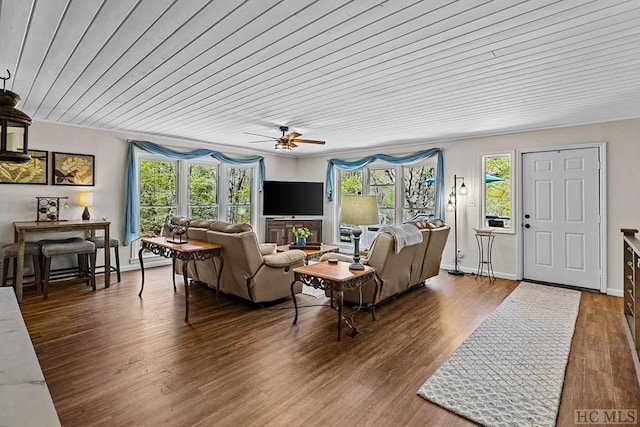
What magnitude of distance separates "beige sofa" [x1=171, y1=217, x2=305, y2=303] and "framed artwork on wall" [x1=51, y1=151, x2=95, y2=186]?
2.31 meters

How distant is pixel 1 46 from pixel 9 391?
2.84 metres

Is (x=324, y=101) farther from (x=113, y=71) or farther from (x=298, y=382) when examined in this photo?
(x=298, y=382)

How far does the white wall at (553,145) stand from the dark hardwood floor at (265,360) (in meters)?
1.03

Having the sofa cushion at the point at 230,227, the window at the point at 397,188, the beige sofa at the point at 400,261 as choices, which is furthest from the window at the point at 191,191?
the beige sofa at the point at 400,261

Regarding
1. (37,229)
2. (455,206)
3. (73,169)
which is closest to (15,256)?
(37,229)

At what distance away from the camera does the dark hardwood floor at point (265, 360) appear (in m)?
2.06

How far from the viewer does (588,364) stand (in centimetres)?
265

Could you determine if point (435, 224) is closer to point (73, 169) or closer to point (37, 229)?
point (37, 229)

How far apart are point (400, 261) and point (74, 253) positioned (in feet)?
13.9

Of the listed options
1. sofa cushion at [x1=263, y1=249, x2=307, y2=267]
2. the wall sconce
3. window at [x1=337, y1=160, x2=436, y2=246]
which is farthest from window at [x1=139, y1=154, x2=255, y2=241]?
the wall sconce

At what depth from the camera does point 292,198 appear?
23.8 feet

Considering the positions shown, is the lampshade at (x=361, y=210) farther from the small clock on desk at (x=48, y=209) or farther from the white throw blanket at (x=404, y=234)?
the small clock on desk at (x=48, y=209)

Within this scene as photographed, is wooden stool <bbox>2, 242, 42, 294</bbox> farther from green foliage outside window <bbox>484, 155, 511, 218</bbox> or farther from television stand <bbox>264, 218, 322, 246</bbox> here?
green foliage outside window <bbox>484, 155, 511, 218</bbox>

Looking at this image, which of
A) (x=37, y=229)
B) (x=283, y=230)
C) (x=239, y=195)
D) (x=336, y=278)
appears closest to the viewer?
(x=336, y=278)
